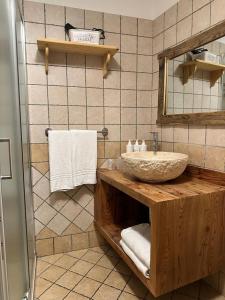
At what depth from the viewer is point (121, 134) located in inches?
79.7

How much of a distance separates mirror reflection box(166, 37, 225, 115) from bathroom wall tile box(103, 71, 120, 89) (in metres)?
0.42

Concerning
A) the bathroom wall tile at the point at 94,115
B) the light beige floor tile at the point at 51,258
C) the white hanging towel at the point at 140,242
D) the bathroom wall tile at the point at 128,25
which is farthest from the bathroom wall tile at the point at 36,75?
the light beige floor tile at the point at 51,258

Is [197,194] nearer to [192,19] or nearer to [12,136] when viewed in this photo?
[12,136]

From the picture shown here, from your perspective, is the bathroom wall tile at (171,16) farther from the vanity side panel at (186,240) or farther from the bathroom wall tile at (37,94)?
the vanity side panel at (186,240)

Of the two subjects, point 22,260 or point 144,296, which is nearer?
point 22,260

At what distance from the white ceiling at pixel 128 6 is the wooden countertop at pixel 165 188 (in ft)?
4.35

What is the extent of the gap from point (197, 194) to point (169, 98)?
0.91 meters

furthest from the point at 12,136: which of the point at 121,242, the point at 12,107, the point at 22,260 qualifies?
the point at 121,242

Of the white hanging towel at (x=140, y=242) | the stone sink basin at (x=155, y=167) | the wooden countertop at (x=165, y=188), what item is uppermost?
the stone sink basin at (x=155, y=167)

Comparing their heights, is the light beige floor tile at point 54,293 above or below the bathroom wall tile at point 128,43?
below

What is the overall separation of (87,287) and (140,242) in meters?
0.54

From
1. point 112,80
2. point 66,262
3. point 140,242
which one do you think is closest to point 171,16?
point 112,80

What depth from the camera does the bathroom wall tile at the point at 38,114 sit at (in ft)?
5.79

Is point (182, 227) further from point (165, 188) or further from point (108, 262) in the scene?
point (108, 262)
